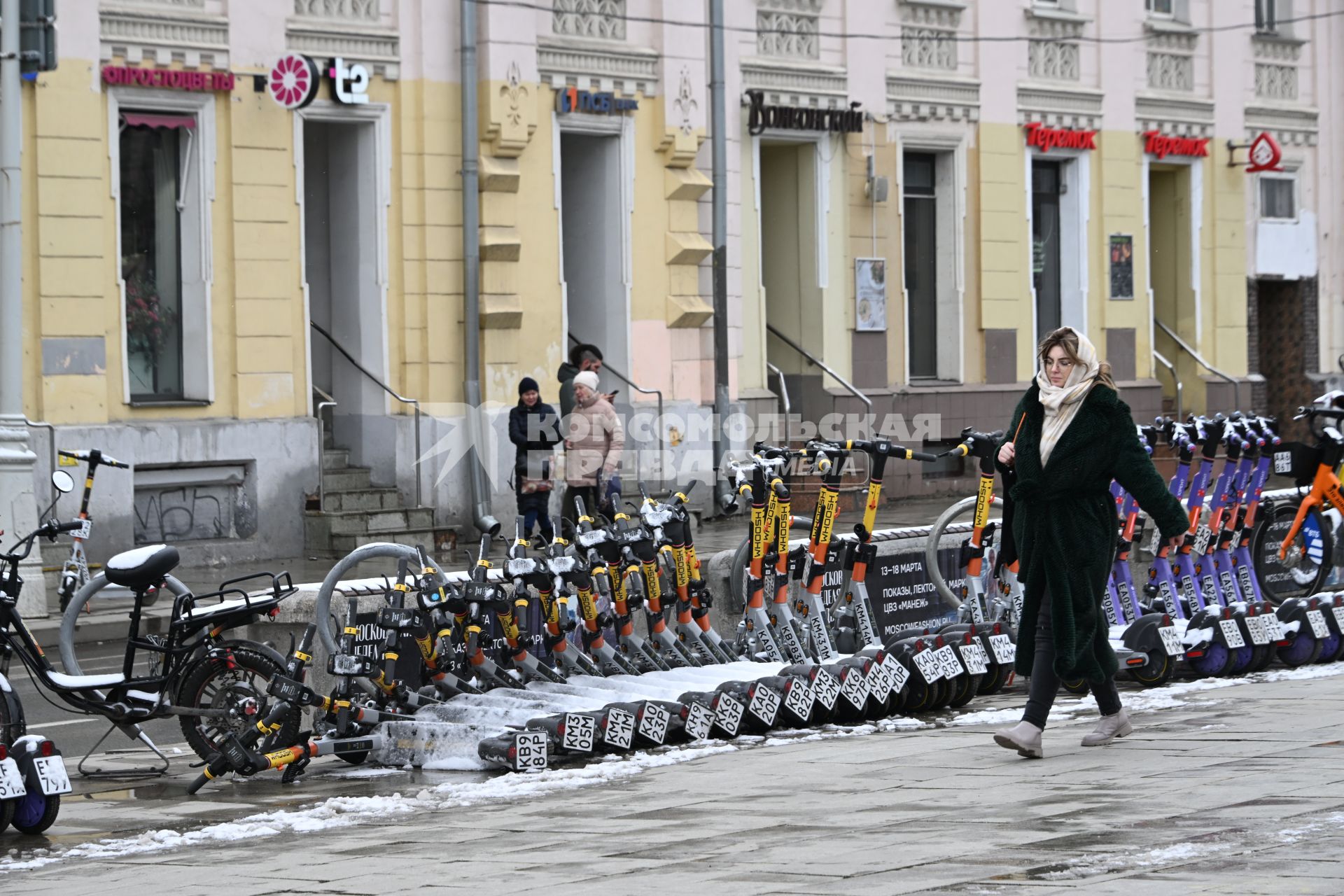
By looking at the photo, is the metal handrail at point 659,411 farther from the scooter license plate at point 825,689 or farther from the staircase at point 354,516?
the scooter license plate at point 825,689

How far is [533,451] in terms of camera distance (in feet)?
62.5

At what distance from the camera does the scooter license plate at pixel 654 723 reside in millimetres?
9508

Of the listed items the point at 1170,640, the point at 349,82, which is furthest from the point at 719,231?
the point at 1170,640

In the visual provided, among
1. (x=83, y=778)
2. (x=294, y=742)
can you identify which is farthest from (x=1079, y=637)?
(x=83, y=778)

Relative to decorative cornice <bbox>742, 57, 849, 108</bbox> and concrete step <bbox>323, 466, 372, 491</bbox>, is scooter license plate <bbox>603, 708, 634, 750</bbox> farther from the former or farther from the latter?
decorative cornice <bbox>742, 57, 849, 108</bbox>

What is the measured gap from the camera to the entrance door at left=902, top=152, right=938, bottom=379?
2691 cm

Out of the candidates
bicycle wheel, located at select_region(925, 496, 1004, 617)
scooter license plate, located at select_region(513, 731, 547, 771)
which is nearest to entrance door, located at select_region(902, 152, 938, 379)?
bicycle wheel, located at select_region(925, 496, 1004, 617)

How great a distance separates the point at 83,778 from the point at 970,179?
1921 centimetres

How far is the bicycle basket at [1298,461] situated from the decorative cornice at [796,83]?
11.0 metres

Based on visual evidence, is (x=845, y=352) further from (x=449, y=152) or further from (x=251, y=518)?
(x=251, y=518)

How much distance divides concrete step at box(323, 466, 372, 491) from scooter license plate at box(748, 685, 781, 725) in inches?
459

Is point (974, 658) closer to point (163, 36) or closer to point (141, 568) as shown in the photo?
point (141, 568)

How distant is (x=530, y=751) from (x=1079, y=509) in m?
2.45

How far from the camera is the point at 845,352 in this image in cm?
2583
